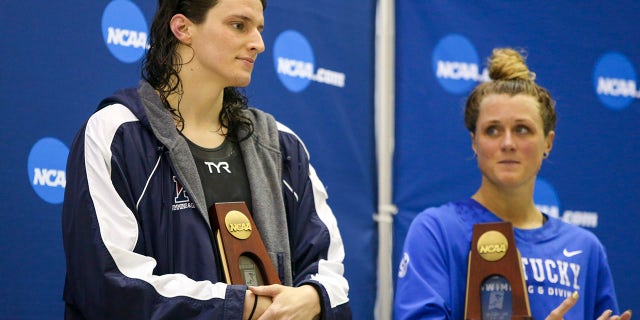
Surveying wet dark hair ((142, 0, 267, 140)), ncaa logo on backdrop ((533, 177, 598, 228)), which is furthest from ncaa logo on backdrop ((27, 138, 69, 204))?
ncaa logo on backdrop ((533, 177, 598, 228))

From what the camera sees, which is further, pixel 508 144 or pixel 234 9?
pixel 508 144

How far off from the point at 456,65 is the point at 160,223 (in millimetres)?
1763

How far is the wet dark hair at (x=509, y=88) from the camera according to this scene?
2.82 meters

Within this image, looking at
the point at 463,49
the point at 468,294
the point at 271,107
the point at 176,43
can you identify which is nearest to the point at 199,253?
the point at 176,43

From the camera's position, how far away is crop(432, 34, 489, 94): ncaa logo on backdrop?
141 inches

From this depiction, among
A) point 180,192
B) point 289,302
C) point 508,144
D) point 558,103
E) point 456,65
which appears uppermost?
point 456,65

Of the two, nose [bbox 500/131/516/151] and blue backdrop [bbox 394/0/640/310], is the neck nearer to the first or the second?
nose [bbox 500/131/516/151]

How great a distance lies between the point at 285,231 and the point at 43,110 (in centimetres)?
85

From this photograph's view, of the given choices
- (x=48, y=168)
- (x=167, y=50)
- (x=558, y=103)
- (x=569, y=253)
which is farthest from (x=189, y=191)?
(x=558, y=103)

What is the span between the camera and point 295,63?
3.31 metres

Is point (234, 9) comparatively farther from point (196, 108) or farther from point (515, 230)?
point (515, 230)

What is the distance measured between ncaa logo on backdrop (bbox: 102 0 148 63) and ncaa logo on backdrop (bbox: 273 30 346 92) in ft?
1.63

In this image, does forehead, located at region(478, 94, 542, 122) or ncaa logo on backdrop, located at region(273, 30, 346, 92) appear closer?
forehead, located at region(478, 94, 542, 122)

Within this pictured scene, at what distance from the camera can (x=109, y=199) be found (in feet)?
6.81
